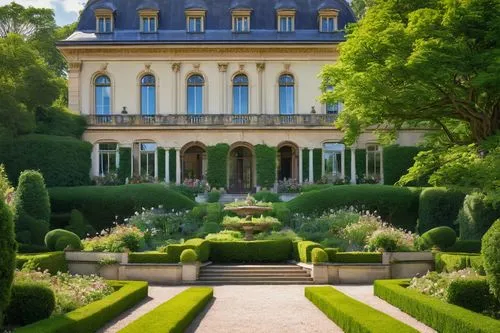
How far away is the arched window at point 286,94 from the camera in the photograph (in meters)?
45.4

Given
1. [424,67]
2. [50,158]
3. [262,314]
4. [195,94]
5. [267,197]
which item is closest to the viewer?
[262,314]

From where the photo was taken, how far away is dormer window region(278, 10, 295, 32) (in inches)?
1807

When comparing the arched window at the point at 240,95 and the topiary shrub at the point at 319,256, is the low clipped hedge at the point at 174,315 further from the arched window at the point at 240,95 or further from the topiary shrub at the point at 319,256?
the arched window at the point at 240,95

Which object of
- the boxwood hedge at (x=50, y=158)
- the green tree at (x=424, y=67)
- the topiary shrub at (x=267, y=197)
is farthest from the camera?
the boxwood hedge at (x=50, y=158)

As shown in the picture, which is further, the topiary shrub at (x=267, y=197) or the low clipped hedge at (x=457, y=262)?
the topiary shrub at (x=267, y=197)

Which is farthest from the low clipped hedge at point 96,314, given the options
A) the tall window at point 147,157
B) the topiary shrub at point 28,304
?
the tall window at point 147,157

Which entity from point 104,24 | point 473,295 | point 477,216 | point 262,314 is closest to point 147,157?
point 104,24

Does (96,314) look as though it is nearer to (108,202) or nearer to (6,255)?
(6,255)

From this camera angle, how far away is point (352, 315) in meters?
12.0

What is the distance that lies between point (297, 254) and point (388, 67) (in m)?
7.39

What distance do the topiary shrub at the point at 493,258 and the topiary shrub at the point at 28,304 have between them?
7610mm

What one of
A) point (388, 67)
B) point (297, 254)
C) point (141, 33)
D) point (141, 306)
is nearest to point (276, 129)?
point (141, 33)

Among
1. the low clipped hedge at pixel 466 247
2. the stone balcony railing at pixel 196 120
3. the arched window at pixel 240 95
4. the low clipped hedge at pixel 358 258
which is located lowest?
the low clipped hedge at pixel 358 258

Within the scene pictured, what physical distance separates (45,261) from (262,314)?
7.69m
